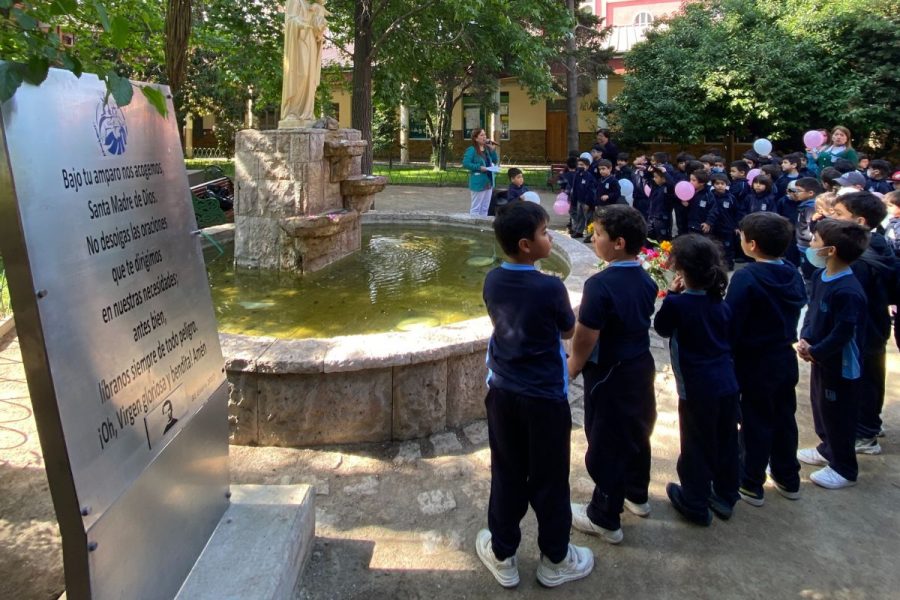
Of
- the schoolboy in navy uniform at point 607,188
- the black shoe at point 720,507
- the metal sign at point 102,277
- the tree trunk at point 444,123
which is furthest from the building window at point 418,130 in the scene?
the metal sign at point 102,277

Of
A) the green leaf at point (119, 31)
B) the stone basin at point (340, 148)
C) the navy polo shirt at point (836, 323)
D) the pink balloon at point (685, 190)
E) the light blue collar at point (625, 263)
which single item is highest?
the green leaf at point (119, 31)

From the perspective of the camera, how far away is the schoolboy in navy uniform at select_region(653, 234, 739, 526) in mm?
2889

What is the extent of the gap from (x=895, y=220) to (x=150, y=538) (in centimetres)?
514

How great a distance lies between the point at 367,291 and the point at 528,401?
3897 millimetres

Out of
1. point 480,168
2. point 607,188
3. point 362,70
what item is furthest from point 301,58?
point 362,70

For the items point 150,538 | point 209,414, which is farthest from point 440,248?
point 150,538

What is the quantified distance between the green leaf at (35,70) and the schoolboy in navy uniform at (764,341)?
287 cm

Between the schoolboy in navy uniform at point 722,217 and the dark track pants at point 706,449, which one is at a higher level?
the schoolboy in navy uniform at point 722,217

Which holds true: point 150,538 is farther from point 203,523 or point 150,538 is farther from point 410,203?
point 410,203

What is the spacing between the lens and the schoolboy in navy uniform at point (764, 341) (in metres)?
3.05

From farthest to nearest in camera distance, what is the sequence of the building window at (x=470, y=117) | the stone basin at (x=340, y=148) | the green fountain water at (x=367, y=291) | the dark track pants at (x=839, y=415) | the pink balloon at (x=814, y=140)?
the building window at (x=470, y=117), the pink balloon at (x=814, y=140), the stone basin at (x=340, y=148), the green fountain water at (x=367, y=291), the dark track pants at (x=839, y=415)

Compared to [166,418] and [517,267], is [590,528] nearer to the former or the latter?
[517,267]

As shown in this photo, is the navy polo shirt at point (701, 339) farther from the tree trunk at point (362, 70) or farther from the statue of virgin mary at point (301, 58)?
the tree trunk at point (362, 70)

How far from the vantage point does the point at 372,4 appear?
13.7 metres
